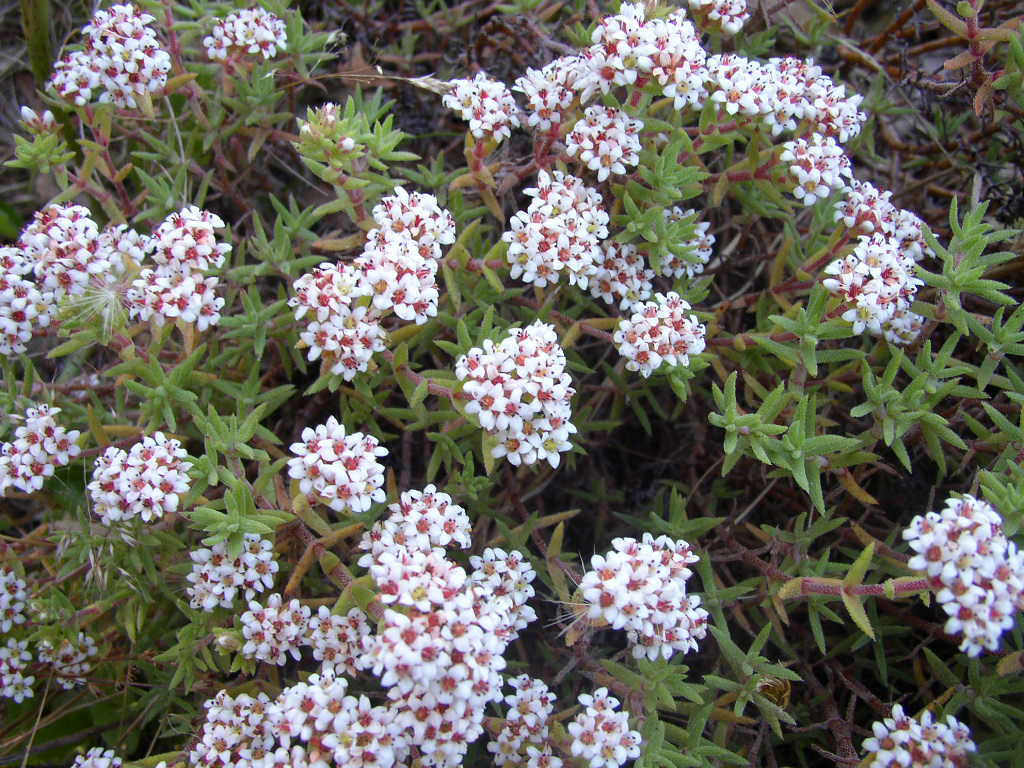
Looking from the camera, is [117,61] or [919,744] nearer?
[919,744]

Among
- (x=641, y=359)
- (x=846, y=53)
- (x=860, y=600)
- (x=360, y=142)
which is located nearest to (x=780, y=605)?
(x=860, y=600)

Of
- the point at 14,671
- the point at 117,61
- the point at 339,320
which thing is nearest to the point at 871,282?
the point at 339,320

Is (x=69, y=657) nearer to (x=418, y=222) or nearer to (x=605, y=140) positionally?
(x=418, y=222)

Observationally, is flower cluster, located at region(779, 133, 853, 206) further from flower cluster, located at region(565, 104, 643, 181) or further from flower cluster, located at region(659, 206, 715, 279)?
flower cluster, located at region(565, 104, 643, 181)

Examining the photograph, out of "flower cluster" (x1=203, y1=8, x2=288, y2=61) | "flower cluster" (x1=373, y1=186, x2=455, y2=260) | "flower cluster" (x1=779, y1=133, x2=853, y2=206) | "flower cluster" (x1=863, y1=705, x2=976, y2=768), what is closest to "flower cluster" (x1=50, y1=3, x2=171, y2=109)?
"flower cluster" (x1=203, y1=8, x2=288, y2=61)

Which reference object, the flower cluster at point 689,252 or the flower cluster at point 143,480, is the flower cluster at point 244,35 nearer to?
the flower cluster at point 143,480

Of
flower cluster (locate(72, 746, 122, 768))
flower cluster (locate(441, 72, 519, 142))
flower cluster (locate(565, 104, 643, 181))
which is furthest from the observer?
flower cluster (locate(441, 72, 519, 142))

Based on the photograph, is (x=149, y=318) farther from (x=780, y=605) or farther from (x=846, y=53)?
(x=846, y=53)
